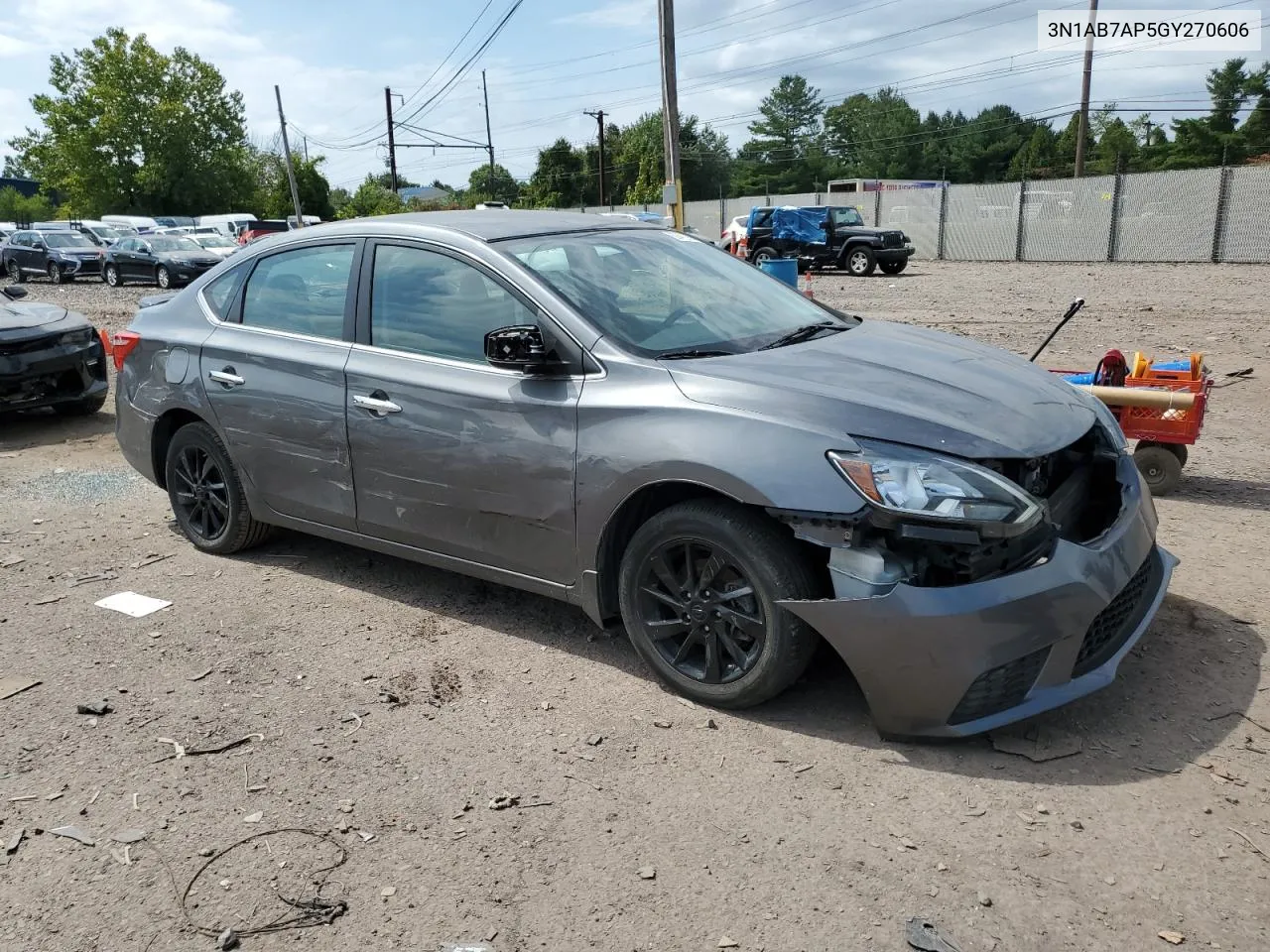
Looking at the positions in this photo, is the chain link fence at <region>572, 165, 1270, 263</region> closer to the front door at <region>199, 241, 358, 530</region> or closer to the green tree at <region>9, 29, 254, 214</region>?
the front door at <region>199, 241, 358, 530</region>

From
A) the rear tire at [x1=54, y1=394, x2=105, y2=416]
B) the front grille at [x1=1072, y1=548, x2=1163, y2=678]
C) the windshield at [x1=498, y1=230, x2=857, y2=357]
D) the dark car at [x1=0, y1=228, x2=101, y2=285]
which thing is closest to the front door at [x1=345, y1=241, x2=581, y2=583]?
the windshield at [x1=498, y1=230, x2=857, y2=357]

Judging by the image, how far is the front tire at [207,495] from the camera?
17.2 feet

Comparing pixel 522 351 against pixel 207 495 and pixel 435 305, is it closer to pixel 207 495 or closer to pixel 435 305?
pixel 435 305

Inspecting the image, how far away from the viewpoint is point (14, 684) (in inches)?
162

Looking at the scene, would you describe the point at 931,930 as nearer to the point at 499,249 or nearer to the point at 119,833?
the point at 119,833

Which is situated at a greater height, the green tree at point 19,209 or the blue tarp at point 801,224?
the green tree at point 19,209

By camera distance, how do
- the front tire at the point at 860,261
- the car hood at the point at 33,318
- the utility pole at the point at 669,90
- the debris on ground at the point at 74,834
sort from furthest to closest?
the front tire at the point at 860,261 < the utility pole at the point at 669,90 < the car hood at the point at 33,318 < the debris on ground at the point at 74,834

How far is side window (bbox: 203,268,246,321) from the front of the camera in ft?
17.0

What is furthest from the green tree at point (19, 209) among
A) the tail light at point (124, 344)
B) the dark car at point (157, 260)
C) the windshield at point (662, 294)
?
the windshield at point (662, 294)

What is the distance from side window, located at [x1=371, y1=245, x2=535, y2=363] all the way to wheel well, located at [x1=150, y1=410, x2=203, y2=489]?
1.55 meters

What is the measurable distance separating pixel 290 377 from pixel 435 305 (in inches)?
33.3

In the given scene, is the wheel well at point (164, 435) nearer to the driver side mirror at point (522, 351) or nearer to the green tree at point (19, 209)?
the driver side mirror at point (522, 351)

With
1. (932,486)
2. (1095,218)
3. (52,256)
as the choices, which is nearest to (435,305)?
(932,486)

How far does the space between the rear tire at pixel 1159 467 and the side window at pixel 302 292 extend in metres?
4.46
